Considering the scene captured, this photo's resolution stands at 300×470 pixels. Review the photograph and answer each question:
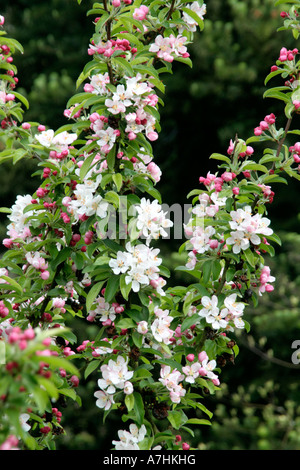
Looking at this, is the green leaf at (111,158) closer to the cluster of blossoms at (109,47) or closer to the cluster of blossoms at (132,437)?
the cluster of blossoms at (109,47)

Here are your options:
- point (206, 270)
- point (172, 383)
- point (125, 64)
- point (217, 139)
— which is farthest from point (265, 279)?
point (217, 139)

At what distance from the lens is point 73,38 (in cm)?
854

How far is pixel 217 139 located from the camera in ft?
28.0

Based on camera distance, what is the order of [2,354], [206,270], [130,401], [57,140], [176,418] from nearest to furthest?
1. [2,354]
2. [130,401]
3. [176,418]
4. [206,270]
5. [57,140]

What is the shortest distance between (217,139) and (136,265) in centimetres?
661

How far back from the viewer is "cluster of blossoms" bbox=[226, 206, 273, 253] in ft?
7.45

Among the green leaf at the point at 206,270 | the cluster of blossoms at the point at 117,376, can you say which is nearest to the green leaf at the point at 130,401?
the cluster of blossoms at the point at 117,376

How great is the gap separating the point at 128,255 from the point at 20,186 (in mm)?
5046

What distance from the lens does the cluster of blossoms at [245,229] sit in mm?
2270

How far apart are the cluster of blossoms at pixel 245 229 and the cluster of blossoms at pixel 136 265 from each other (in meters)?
0.31

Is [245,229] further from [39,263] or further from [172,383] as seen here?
[39,263]

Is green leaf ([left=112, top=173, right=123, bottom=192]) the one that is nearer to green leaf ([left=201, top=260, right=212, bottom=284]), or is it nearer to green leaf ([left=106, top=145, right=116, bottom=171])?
green leaf ([left=106, top=145, right=116, bottom=171])

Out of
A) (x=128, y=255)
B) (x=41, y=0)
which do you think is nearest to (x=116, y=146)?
(x=128, y=255)
